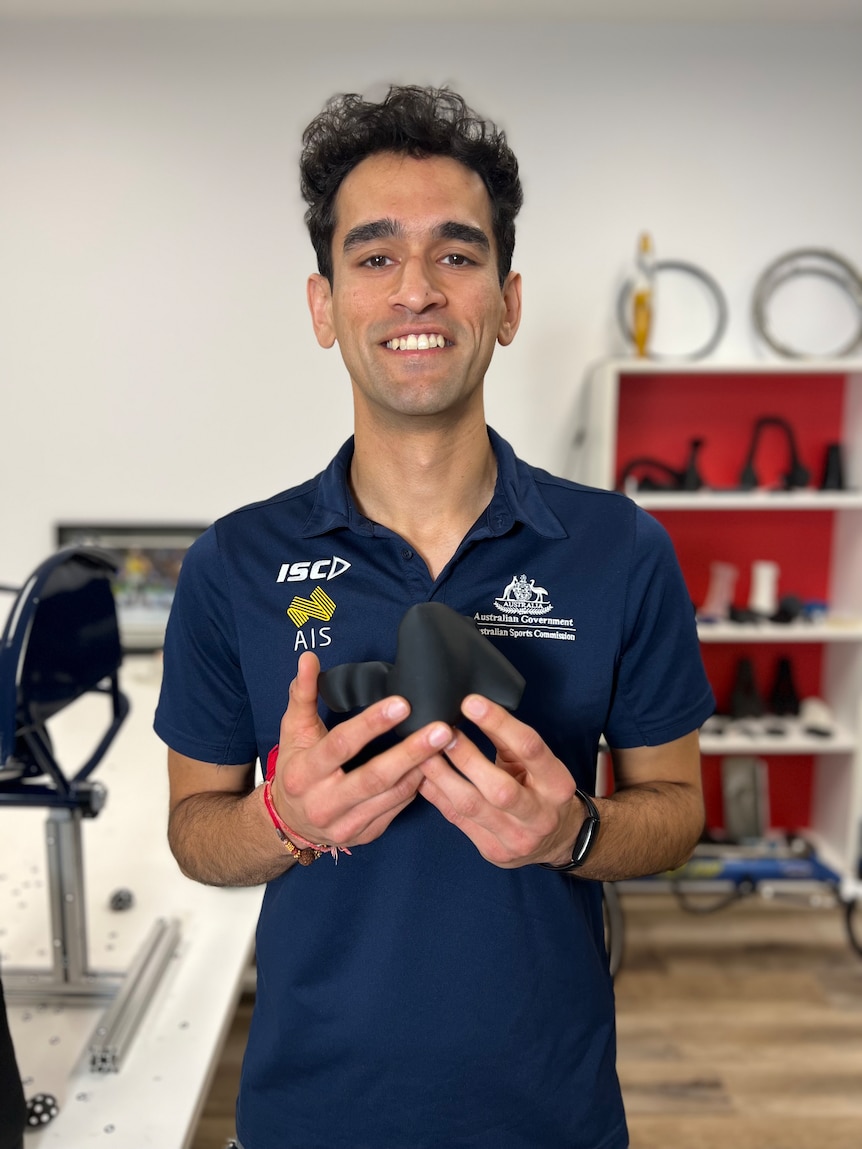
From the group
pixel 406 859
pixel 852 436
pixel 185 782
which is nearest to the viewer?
pixel 406 859

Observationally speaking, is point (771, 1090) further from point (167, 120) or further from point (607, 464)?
point (167, 120)

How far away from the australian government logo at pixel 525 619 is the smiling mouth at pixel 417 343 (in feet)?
0.91

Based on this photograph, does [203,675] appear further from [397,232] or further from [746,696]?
[746,696]

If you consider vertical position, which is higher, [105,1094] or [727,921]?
[105,1094]

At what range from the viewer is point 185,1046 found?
4.87 feet

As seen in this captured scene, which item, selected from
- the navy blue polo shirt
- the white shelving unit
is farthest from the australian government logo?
the white shelving unit

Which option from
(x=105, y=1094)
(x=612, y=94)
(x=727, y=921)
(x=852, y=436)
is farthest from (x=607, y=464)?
(x=105, y=1094)

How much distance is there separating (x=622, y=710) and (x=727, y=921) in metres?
2.52

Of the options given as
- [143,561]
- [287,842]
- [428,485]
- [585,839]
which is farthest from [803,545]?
[287,842]

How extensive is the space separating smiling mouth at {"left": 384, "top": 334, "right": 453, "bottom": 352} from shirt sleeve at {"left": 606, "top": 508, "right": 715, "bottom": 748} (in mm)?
313

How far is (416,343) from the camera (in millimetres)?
1058

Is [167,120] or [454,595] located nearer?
[454,595]

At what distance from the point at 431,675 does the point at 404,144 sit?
658mm

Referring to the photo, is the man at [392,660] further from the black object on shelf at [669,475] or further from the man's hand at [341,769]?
the black object on shelf at [669,475]
